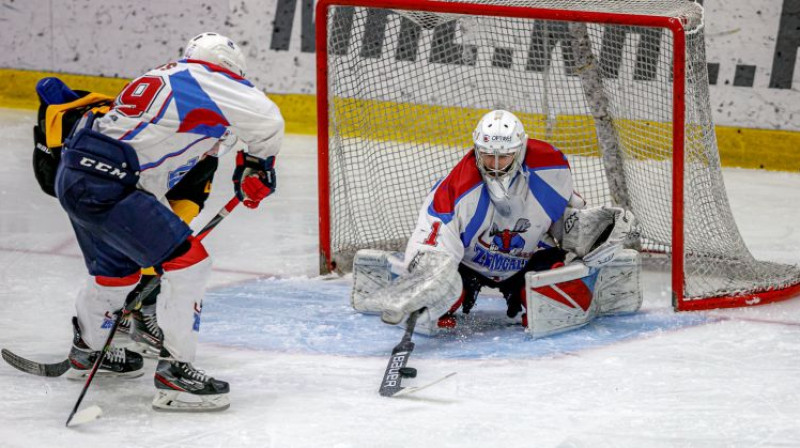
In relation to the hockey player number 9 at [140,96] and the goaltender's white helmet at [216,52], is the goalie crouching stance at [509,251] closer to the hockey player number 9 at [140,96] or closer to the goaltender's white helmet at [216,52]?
the goaltender's white helmet at [216,52]

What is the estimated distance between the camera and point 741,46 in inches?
244

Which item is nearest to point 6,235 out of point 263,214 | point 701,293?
point 263,214

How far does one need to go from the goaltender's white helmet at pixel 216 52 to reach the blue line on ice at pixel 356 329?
2.77 feet

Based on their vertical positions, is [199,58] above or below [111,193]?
above

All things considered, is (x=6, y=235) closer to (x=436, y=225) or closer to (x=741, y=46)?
(x=436, y=225)

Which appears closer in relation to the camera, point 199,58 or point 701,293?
point 199,58

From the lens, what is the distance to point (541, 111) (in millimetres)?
4629

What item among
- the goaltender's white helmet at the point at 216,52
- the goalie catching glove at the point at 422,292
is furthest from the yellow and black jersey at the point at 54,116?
the goalie catching glove at the point at 422,292

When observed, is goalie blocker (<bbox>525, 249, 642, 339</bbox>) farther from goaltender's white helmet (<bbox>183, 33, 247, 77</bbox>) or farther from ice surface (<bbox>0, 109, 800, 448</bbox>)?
goaltender's white helmet (<bbox>183, 33, 247, 77</bbox>)

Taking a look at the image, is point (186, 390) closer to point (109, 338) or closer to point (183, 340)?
point (183, 340)

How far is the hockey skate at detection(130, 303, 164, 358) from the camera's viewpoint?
3.28 meters

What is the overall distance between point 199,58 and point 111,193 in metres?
0.43

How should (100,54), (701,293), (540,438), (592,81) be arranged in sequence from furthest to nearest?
1. (100,54)
2. (592,81)
3. (701,293)
4. (540,438)

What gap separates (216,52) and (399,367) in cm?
93
